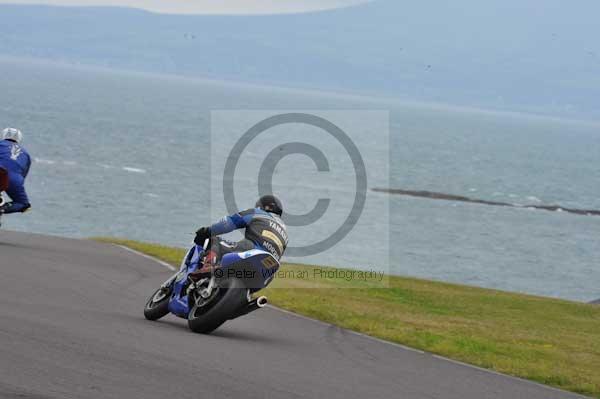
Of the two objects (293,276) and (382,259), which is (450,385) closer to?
(293,276)

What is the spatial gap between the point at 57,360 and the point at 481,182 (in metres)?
135

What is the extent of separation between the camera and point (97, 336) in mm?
11391

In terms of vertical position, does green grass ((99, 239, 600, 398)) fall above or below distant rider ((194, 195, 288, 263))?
below

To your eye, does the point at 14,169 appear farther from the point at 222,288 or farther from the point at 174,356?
the point at 174,356

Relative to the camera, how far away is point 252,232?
1307 cm

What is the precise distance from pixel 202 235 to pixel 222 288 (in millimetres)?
742

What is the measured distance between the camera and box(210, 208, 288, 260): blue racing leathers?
13.1m

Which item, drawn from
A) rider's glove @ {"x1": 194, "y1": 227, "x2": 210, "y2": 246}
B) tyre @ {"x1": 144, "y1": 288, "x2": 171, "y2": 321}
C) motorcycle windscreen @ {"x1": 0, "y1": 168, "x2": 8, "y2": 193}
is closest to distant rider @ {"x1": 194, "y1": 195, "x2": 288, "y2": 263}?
rider's glove @ {"x1": 194, "y1": 227, "x2": 210, "y2": 246}

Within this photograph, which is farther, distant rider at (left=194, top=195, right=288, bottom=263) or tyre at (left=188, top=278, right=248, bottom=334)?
distant rider at (left=194, top=195, right=288, bottom=263)

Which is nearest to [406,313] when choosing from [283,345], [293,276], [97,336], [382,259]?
[293,276]

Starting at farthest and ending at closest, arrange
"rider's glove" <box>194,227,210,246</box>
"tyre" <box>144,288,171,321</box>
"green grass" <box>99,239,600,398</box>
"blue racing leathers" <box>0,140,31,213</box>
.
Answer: "blue racing leathers" <box>0,140,31,213</box> → "green grass" <box>99,239,600,398</box> → "tyre" <box>144,288,171,321</box> → "rider's glove" <box>194,227,210,246</box>

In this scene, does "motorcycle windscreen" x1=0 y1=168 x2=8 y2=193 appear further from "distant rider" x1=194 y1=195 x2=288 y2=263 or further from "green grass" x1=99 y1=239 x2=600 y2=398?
"distant rider" x1=194 y1=195 x2=288 y2=263

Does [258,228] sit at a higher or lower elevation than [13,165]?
lower

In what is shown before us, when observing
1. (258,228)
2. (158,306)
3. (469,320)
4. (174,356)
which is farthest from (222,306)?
(469,320)
